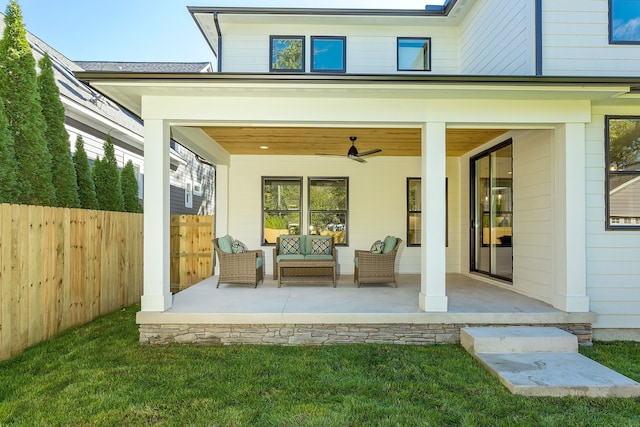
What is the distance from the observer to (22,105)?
500 cm

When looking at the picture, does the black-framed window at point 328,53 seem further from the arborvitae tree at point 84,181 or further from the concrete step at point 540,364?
the concrete step at point 540,364

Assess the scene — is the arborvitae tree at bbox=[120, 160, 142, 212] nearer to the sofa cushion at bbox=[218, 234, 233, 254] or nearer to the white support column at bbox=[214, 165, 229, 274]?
the white support column at bbox=[214, 165, 229, 274]

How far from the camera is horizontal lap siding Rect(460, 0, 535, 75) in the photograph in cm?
524

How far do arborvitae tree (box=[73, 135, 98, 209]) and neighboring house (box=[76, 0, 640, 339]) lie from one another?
7.22 ft

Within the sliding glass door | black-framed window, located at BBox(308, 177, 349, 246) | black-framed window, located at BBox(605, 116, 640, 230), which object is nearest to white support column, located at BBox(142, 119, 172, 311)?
black-framed window, located at BBox(308, 177, 349, 246)

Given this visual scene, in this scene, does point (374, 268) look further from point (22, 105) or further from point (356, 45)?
point (22, 105)

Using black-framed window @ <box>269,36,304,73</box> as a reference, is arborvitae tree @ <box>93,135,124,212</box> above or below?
below

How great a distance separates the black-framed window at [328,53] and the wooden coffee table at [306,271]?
13.1ft

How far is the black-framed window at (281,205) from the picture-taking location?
8.46 metres

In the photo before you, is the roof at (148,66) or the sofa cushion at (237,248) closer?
the sofa cushion at (237,248)

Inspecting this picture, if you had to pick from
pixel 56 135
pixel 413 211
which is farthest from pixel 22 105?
→ pixel 413 211

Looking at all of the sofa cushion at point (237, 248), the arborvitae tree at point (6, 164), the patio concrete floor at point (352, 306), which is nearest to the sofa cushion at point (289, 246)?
the sofa cushion at point (237, 248)

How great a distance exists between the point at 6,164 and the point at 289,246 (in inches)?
174

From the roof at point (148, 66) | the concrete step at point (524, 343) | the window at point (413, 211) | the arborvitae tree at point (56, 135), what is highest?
the roof at point (148, 66)
